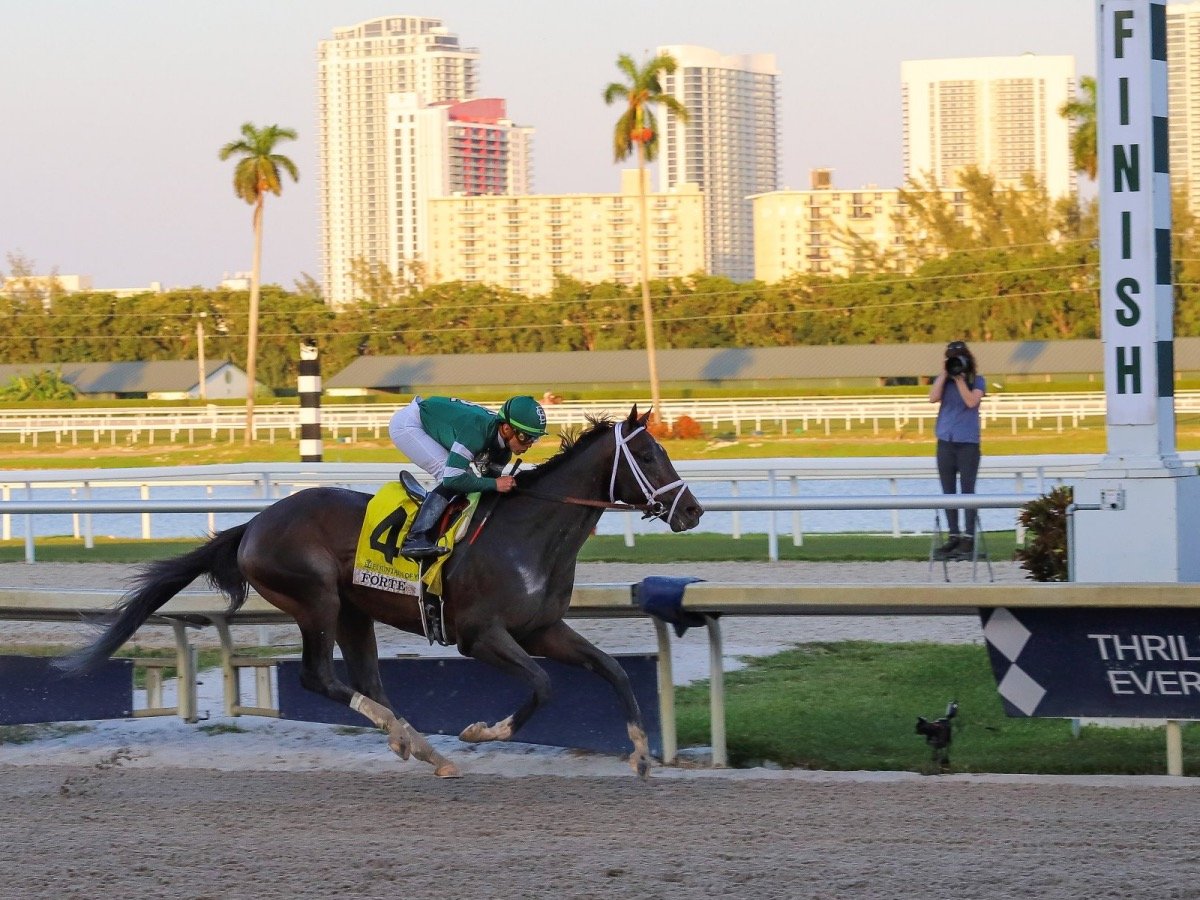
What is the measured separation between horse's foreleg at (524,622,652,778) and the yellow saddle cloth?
0.36 meters

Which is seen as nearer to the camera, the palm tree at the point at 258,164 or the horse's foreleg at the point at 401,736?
the horse's foreleg at the point at 401,736

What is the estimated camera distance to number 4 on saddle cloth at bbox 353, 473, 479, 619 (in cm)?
484

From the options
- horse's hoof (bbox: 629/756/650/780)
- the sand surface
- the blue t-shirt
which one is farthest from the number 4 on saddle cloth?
the blue t-shirt

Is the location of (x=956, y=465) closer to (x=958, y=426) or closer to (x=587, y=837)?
(x=958, y=426)

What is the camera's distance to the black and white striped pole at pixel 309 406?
16125mm

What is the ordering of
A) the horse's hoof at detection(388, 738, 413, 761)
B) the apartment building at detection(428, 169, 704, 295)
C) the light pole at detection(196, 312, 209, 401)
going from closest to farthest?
the horse's hoof at detection(388, 738, 413, 761)
the light pole at detection(196, 312, 209, 401)
the apartment building at detection(428, 169, 704, 295)

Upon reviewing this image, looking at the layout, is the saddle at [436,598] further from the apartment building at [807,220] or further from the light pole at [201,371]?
the apartment building at [807,220]

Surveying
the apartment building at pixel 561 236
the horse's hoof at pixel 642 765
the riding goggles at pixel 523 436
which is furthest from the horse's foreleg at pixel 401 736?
the apartment building at pixel 561 236

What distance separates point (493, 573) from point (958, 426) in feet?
15.6

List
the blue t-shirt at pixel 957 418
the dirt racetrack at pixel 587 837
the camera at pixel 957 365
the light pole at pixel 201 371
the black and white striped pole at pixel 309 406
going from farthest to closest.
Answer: the light pole at pixel 201 371 < the black and white striped pole at pixel 309 406 < the blue t-shirt at pixel 957 418 < the camera at pixel 957 365 < the dirt racetrack at pixel 587 837

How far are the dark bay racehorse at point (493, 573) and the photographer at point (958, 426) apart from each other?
4249 millimetres

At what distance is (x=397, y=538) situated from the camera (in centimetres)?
488

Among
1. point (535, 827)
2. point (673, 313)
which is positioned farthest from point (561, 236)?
point (535, 827)

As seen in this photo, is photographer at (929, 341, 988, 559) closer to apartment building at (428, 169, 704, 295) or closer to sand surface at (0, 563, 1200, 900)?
sand surface at (0, 563, 1200, 900)
